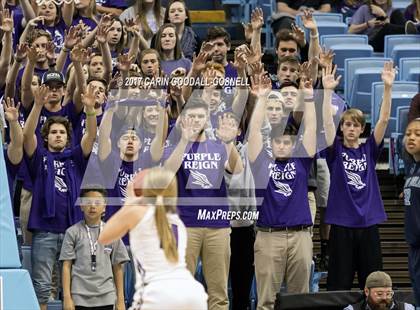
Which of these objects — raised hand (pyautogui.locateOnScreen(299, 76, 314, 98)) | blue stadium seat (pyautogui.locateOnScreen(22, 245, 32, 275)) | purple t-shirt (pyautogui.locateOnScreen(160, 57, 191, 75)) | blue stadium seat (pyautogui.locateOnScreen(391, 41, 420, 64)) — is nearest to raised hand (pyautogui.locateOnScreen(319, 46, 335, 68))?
raised hand (pyautogui.locateOnScreen(299, 76, 314, 98))

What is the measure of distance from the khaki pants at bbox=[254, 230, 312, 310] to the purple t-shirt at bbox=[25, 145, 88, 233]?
1.53m

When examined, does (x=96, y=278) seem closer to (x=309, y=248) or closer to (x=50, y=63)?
(x=309, y=248)

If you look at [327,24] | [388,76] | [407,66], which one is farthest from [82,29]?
[327,24]

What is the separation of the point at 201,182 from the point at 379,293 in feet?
5.48

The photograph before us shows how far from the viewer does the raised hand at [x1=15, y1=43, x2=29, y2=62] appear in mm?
11945

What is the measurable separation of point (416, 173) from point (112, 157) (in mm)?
2505

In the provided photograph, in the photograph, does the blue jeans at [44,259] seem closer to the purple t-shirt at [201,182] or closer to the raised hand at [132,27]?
the purple t-shirt at [201,182]

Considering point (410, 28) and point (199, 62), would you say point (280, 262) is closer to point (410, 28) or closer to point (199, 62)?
point (199, 62)

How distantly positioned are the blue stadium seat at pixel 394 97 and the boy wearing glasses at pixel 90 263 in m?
3.60

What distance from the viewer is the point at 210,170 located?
10836 mm

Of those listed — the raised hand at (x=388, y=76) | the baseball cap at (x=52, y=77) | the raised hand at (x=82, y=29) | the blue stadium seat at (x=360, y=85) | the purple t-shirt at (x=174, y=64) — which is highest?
the raised hand at (x=82, y=29)

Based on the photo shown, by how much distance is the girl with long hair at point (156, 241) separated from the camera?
7367 millimetres

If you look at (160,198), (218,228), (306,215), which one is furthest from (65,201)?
(160,198)

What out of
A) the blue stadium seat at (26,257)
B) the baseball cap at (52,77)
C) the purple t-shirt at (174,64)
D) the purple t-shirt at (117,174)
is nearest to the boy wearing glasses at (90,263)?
the purple t-shirt at (117,174)
